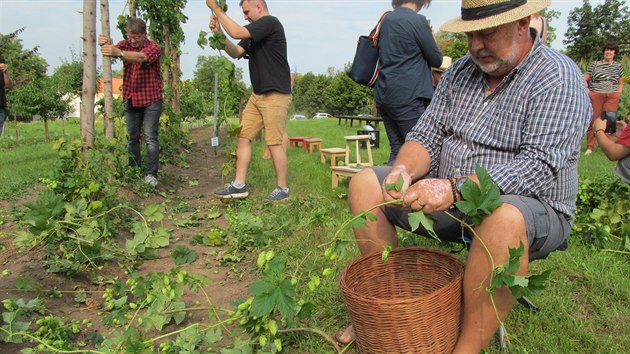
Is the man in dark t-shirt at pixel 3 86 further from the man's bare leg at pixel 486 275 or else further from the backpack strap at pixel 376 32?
the man's bare leg at pixel 486 275

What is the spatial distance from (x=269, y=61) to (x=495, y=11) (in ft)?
9.96

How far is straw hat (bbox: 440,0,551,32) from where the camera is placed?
1741mm

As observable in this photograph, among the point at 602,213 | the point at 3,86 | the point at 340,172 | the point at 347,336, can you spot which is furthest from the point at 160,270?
the point at 3,86

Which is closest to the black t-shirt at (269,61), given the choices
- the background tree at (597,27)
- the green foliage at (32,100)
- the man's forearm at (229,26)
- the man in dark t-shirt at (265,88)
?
the man in dark t-shirt at (265,88)

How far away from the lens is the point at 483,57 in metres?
1.88

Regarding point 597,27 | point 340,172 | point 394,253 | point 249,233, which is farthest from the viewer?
point 597,27

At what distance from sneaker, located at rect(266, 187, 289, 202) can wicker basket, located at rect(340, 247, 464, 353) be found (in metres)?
2.67

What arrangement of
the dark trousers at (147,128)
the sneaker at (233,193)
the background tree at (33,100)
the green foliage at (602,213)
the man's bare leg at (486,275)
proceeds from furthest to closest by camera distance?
the background tree at (33,100)
the dark trousers at (147,128)
the sneaker at (233,193)
the green foliage at (602,213)
the man's bare leg at (486,275)

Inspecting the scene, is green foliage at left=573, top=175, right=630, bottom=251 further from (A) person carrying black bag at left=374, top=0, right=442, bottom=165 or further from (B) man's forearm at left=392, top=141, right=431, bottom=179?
(B) man's forearm at left=392, top=141, right=431, bottom=179

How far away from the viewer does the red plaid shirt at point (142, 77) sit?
4.80m

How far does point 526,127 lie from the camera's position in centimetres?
180

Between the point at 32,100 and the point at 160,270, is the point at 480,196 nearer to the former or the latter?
the point at 160,270

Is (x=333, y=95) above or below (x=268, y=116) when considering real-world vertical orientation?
above

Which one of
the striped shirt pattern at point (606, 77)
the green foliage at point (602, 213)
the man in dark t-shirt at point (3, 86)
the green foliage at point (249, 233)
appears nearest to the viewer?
the green foliage at point (602, 213)
